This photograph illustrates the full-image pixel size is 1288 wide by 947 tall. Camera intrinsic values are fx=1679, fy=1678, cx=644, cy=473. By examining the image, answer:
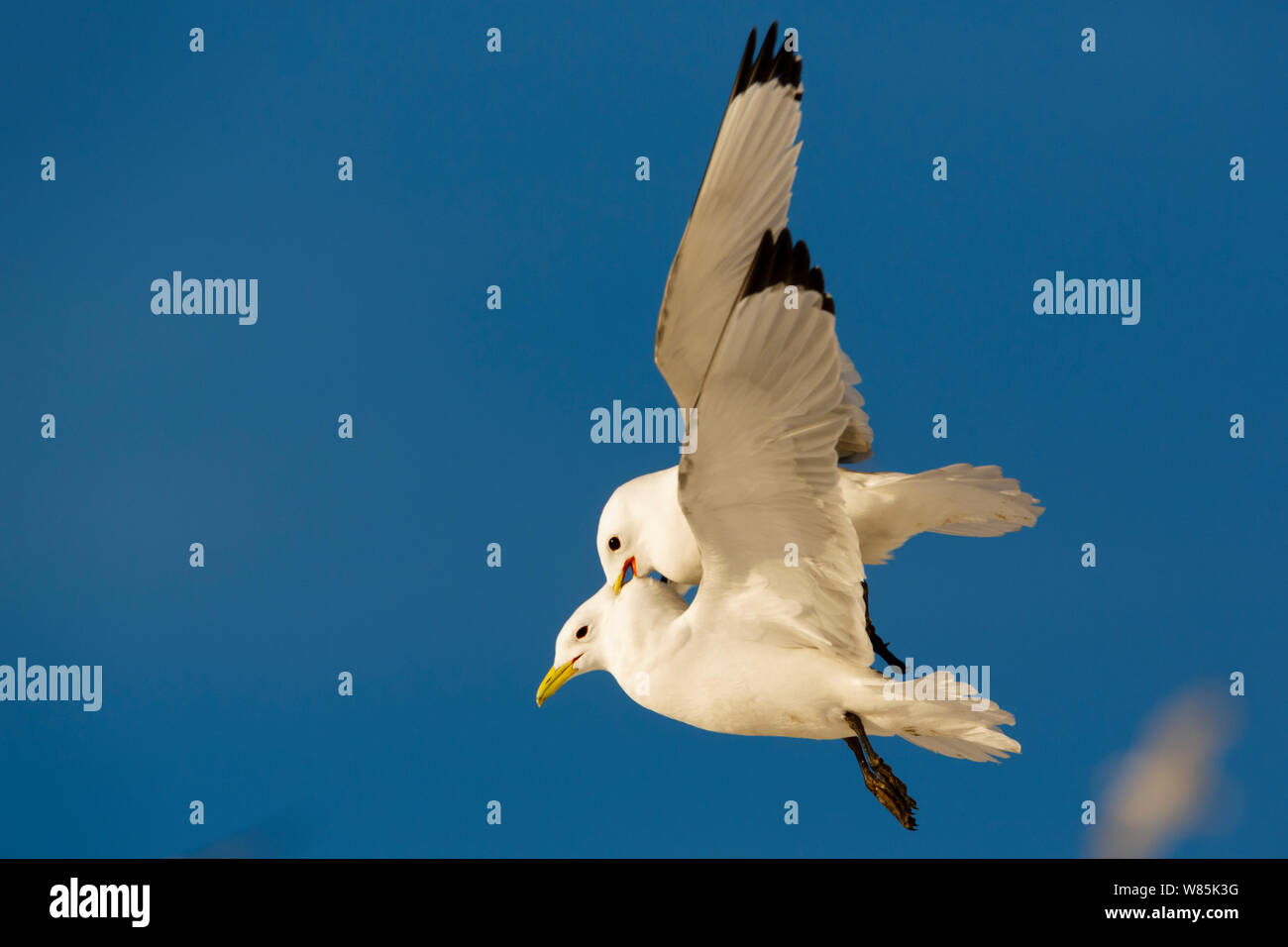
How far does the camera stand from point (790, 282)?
4.57 metres

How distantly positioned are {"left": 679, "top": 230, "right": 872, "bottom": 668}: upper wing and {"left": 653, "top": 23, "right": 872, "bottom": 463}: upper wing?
1.38 ft

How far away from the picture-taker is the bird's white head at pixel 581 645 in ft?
19.0

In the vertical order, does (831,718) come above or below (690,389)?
below

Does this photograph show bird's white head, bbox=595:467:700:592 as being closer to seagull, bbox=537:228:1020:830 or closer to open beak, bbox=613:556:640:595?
open beak, bbox=613:556:640:595

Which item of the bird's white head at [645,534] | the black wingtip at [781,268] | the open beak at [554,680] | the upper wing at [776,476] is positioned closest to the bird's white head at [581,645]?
the open beak at [554,680]

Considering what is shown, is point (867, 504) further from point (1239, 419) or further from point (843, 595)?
point (1239, 419)

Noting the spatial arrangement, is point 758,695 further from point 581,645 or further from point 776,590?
point 581,645

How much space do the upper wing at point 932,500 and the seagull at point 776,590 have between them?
27.7 inches

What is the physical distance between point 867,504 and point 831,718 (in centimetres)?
93

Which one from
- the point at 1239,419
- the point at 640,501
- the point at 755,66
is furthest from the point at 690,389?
the point at 1239,419

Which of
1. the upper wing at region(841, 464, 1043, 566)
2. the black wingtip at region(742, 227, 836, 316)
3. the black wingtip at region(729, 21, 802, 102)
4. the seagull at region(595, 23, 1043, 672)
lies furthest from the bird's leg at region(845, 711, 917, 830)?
the black wingtip at region(729, 21, 802, 102)

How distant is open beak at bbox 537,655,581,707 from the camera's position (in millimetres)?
5859

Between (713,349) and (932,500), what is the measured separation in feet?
3.24

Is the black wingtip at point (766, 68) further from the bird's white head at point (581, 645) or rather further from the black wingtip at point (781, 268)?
the bird's white head at point (581, 645)
